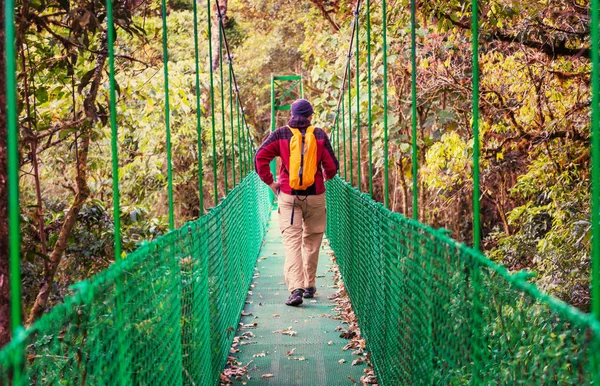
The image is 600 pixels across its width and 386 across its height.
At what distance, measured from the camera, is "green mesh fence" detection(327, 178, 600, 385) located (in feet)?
4.32

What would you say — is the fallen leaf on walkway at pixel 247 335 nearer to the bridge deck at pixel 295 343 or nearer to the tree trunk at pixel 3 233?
the bridge deck at pixel 295 343

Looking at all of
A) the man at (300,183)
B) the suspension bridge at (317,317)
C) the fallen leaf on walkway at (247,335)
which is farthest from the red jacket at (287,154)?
the fallen leaf on walkway at (247,335)

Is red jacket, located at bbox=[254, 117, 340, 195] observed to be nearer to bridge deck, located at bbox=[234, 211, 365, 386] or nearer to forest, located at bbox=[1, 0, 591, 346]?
forest, located at bbox=[1, 0, 591, 346]

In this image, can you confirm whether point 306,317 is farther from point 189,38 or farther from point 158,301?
point 189,38

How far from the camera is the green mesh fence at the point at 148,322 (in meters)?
1.35

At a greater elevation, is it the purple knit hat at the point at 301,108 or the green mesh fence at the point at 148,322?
the purple knit hat at the point at 301,108

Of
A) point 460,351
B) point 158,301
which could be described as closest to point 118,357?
point 158,301

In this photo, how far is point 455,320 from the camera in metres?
1.73

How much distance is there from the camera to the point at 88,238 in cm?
381

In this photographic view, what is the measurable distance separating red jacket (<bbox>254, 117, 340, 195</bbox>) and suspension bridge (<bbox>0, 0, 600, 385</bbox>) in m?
0.22

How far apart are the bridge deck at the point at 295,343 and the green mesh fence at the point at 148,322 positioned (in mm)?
171

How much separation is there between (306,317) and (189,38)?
1123 centimetres

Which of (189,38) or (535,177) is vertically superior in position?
(189,38)

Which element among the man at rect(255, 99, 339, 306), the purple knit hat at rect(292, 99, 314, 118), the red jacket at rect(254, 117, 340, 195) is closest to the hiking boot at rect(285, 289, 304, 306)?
the man at rect(255, 99, 339, 306)
